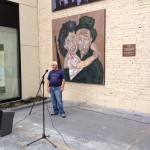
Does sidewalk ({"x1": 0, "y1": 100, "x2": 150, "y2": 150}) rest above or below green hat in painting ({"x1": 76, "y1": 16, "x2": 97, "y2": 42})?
below

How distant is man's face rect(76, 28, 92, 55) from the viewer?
8.57 m

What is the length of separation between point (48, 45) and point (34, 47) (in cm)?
63

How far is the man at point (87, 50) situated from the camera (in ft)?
27.7

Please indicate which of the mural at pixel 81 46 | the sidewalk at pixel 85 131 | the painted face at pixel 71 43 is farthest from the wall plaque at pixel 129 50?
the painted face at pixel 71 43

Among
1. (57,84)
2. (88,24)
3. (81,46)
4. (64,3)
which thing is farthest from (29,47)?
(57,84)

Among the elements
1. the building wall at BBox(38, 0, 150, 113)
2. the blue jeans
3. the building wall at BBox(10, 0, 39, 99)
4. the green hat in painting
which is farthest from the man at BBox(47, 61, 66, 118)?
the building wall at BBox(10, 0, 39, 99)

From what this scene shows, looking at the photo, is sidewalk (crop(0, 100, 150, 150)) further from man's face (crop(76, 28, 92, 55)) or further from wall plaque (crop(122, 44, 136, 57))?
man's face (crop(76, 28, 92, 55))

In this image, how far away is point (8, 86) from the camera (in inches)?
374

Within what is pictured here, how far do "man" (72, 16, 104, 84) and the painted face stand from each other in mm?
187

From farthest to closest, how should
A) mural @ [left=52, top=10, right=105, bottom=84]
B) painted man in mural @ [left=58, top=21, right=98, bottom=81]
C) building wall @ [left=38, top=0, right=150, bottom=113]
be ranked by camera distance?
painted man in mural @ [left=58, top=21, right=98, bottom=81] → mural @ [left=52, top=10, right=105, bottom=84] → building wall @ [left=38, top=0, right=150, bottom=113]

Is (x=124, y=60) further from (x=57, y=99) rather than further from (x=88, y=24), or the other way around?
(x=57, y=99)

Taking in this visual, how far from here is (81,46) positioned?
8758 mm

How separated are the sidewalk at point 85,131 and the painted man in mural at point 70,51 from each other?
4.87 feet

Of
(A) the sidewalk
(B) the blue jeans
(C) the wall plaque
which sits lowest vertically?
(A) the sidewalk
